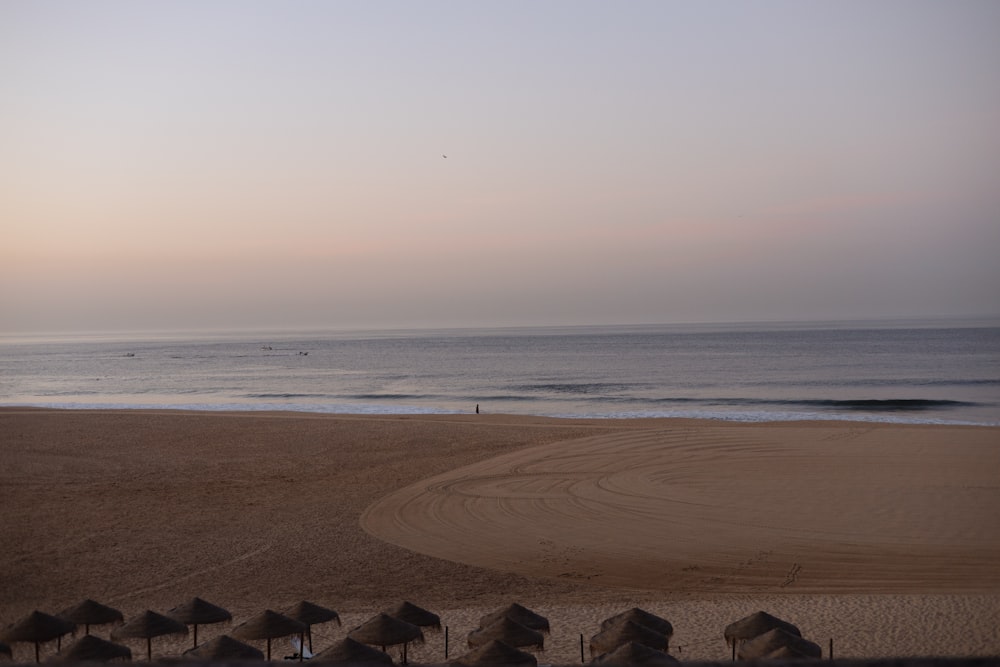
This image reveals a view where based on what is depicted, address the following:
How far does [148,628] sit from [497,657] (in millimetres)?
4157

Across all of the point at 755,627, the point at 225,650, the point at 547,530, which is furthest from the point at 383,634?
the point at 547,530

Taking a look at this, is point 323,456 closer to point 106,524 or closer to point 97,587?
point 106,524

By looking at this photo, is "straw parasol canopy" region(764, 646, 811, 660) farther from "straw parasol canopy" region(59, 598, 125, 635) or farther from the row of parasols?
"straw parasol canopy" region(59, 598, 125, 635)

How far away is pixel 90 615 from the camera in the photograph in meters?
10.2

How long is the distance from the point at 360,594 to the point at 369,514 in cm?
514

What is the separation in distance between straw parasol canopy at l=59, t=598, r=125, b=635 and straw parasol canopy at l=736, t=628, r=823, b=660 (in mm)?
7374

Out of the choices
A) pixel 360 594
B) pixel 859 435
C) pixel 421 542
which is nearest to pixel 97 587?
pixel 360 594

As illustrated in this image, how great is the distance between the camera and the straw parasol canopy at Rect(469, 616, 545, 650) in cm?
935

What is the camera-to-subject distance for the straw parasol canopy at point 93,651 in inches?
339

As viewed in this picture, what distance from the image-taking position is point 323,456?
26109 mm

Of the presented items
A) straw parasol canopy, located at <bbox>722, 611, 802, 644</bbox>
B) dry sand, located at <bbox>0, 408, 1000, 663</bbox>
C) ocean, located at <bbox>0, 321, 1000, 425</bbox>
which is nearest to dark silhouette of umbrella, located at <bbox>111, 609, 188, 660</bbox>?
dry sand, located at <bbox>0, 408, 1000, 663</bbox>

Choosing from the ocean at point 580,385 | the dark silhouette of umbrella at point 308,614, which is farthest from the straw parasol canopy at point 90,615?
the ocean at point 580,385

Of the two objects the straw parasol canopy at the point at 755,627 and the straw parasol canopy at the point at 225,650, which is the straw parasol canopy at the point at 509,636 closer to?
the straw parasol canopy at the point at 755,627

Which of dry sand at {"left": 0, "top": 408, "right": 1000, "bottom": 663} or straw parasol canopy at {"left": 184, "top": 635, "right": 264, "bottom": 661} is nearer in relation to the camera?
straw parasol canopy at {"left": 184, "top": 635, "right": 264, "bottom": 661}
